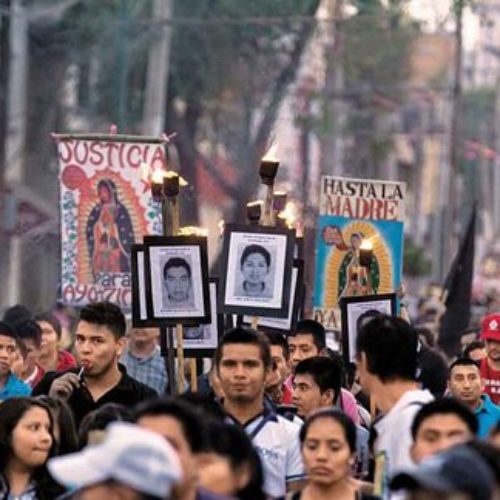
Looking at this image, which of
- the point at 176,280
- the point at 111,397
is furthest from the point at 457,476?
the point at 176,280

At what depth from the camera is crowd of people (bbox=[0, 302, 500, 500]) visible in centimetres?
736

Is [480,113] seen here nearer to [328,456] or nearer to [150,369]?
[150,369]

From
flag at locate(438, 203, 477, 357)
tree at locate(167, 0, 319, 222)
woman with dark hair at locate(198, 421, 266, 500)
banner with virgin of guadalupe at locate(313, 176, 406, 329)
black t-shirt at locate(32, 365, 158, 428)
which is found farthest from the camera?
tree at locate(167, 0, 319, 222)

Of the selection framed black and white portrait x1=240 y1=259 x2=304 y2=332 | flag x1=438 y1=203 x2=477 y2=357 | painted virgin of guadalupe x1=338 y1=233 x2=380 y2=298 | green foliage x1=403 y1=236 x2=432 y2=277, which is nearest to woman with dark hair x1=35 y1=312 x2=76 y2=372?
painted virgin of guadalupe x1=338 y1=233 x2=380 y2=298

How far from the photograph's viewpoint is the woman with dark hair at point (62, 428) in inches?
446

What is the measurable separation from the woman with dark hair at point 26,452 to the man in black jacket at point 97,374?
131cm

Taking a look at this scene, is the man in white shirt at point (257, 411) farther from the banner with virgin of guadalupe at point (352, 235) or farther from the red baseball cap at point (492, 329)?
the banner with virgin of guadalupe at point (352, 235)

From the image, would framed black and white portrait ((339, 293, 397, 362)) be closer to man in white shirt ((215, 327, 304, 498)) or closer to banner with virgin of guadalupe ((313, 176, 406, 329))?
man in white shirt ((215, 327, 304, 498))

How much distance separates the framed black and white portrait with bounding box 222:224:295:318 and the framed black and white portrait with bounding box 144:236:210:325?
191 millimetres

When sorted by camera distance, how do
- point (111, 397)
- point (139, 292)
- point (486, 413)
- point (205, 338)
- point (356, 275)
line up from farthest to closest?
point (356, 275), point (205, 338), point (486, 413), point (139, 292), point (111, 397)

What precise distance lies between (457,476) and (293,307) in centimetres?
650

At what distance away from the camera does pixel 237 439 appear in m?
9.20

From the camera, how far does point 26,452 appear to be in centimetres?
1113

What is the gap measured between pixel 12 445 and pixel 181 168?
24961mm
